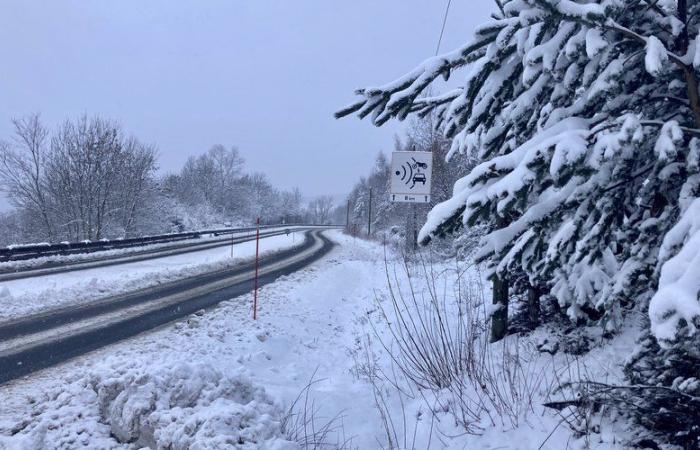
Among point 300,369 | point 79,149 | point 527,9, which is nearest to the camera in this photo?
point 527,9

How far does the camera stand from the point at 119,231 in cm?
3412

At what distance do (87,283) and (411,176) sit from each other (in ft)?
30.1

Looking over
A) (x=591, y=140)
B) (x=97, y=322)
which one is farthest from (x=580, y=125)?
(x=97, y=322)

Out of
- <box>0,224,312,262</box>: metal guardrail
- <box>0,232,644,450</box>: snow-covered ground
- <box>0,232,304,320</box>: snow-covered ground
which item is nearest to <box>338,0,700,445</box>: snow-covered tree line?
<box>0,232,644,450</box>: snow-covered ground

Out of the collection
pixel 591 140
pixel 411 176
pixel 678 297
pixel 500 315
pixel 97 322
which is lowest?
pixel 97 322

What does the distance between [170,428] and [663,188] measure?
154 inches

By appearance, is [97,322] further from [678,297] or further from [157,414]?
[678,297]

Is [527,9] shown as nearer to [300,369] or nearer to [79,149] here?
[300,369]

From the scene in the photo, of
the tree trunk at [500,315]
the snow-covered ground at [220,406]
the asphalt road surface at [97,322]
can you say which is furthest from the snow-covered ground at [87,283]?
the tree trunk at [500,315]

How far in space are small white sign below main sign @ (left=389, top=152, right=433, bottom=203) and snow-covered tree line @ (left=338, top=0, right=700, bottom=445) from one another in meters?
8.14

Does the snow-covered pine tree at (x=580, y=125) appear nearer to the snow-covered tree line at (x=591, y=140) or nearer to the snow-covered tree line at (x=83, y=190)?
the snow-covered tree line at (x=591, y=140)

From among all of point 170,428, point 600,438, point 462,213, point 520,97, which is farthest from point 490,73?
point 170,428

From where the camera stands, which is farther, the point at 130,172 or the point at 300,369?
the point at 130,172

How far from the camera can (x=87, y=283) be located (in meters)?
12.3
